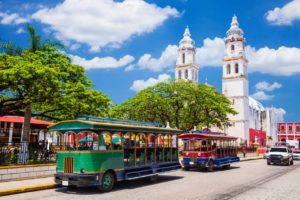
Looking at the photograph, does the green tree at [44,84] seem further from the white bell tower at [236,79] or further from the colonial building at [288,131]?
the colonial building at [288,131]

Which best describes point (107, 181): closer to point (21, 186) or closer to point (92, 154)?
point (92, 154)

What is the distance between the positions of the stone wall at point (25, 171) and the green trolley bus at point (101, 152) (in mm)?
3123

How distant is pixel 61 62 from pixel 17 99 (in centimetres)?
386

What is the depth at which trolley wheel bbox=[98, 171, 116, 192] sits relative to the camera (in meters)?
13.0

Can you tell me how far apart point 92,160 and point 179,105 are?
29471 millimetres

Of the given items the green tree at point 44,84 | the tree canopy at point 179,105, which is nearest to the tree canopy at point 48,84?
the green tree at point 44,84

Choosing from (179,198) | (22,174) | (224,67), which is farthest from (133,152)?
(224,67)

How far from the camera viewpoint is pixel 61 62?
2220cm

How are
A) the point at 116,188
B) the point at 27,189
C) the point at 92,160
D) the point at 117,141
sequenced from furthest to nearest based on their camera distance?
1. the point at 117,141
2. the point at 116,188
3. the point at 27,189
4. the point at 92,160

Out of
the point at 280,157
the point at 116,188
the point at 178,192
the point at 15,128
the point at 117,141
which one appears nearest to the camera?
the point at 178,192

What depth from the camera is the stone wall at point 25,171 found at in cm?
1469

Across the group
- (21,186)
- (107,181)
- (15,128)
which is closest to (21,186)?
(21,186)

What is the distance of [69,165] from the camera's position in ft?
42.3

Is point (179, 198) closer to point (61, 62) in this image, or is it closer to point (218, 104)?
point (61, 62)
